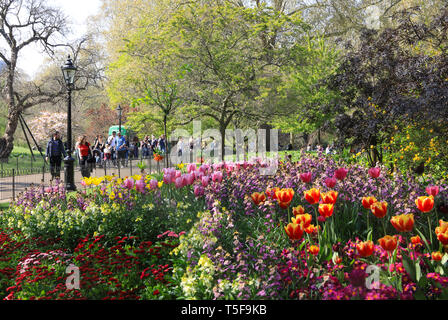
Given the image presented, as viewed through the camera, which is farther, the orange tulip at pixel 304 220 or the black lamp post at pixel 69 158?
the black lamp post at pixel 69 158

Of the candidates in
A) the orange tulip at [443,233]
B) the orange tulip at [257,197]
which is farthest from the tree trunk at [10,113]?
the orange tulip at [443,233]

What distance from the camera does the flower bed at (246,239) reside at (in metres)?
3.06

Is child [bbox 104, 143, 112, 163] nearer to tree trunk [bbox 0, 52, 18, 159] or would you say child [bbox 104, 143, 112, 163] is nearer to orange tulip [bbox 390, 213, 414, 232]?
tree trunk [bbox 0, 52, 18, 159]

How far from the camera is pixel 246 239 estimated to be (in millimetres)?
4082

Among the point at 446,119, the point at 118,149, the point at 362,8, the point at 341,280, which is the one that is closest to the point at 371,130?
the point at 446,119

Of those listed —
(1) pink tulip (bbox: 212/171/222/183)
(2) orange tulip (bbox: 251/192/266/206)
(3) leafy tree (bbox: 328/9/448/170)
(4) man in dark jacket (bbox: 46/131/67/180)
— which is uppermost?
(3) leafy tree (bbox: 328/9/448/170)

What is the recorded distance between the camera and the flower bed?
306 cm

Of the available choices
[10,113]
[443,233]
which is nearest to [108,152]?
[10,113]

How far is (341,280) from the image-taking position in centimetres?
323

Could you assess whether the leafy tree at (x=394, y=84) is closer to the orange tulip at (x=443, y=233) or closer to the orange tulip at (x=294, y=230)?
the orange tulip at (x=443, y=233)

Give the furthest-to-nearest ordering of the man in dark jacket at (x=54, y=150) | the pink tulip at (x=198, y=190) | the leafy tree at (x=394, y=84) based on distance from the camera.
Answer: the man in dark jacket at (x=54, y=150) → the leafy tree at (x=394, y=84) → the pink tulip at (x=198, y=190)

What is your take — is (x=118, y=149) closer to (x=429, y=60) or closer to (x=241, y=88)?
(x=241, y=88)

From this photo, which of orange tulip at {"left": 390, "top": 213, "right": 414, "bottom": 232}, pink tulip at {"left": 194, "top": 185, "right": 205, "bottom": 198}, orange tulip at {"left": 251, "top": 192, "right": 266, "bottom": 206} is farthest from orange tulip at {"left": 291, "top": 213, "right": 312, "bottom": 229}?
pink tulip at {"left": 194, "top": 185, "right": 205, "bottom": 198}

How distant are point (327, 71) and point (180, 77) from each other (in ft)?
25.3
